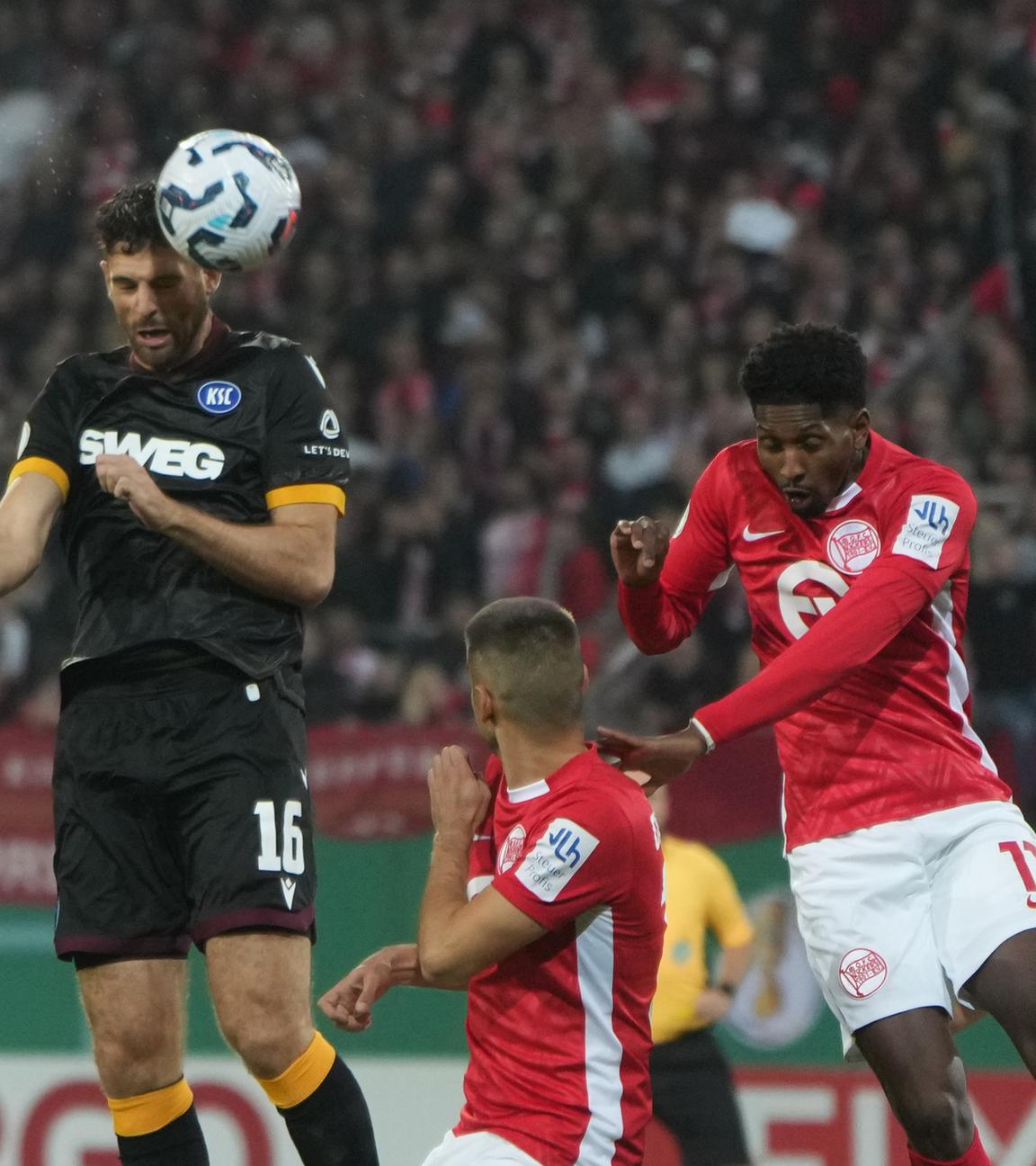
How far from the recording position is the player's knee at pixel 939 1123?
363 centimetres

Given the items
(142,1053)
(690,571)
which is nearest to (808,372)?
(690,571)

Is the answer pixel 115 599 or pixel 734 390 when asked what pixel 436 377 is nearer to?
pixel 734 390

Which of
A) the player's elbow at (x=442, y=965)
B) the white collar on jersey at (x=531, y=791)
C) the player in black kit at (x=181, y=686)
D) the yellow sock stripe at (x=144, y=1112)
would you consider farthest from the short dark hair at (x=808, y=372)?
the yellow sock stripe at (x=144, y=1112)

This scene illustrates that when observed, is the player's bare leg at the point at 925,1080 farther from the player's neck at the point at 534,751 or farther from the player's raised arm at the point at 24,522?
the player's raised arm at the point at 24,522

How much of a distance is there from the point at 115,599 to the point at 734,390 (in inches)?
241

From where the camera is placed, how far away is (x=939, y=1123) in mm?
3635

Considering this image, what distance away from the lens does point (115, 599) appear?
3.70m

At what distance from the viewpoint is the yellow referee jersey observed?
5.95 meters

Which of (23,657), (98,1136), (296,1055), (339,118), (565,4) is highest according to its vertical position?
(565,4)

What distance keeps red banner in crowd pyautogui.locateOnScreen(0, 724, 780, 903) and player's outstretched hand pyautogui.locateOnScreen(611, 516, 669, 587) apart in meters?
2.51

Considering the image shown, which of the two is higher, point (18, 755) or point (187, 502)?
point (187, 502)

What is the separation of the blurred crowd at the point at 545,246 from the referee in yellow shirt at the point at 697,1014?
1.48m

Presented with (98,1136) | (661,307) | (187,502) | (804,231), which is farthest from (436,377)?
(187,502)

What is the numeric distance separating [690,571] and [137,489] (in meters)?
1.29
